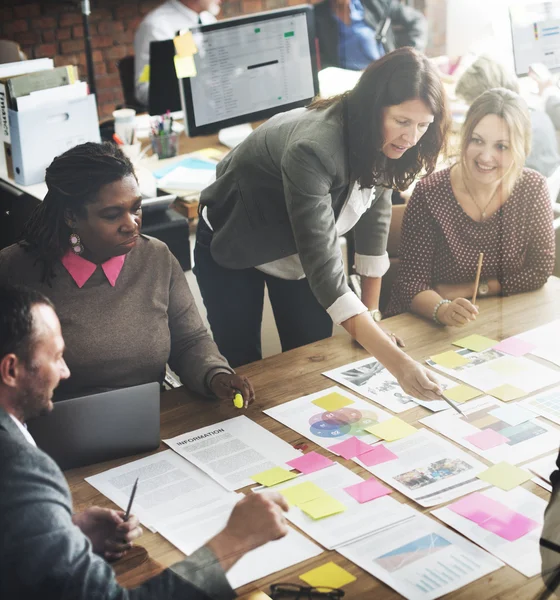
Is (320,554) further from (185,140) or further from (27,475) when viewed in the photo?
(185,140)

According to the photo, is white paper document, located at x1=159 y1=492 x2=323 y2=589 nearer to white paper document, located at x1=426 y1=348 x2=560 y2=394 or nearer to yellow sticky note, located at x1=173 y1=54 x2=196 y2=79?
white paper document, located at x1=426 y1=348 x2=560 y2=394

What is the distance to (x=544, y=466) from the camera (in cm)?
130

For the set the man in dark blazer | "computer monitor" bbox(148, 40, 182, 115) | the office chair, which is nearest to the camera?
the man in dark blazer

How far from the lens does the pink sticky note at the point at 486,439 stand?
1370mm

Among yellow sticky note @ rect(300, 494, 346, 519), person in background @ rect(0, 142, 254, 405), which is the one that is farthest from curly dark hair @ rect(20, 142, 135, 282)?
yellow sticky note @ rect(300, 494, 346, 519)

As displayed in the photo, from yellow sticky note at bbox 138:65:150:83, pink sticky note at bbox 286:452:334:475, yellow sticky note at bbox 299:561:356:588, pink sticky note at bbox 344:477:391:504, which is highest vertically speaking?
yellow sticky note at bbox 138:65:150:83

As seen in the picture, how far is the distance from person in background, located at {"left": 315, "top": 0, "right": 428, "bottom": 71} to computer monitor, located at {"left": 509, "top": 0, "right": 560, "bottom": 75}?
0.83 ft

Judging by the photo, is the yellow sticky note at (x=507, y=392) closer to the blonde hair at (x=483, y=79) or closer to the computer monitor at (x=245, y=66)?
the blonde hair at (x=483, y=79)

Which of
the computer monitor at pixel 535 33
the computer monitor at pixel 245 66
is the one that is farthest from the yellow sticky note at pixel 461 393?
the computer monitor at pixel 245 66

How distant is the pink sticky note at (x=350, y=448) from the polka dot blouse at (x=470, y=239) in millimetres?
566

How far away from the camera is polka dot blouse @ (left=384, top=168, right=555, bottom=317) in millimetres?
1894

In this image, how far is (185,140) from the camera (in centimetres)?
306

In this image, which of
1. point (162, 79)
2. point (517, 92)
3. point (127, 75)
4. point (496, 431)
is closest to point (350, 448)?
point (496, 431)

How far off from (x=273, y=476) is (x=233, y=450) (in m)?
0.10
